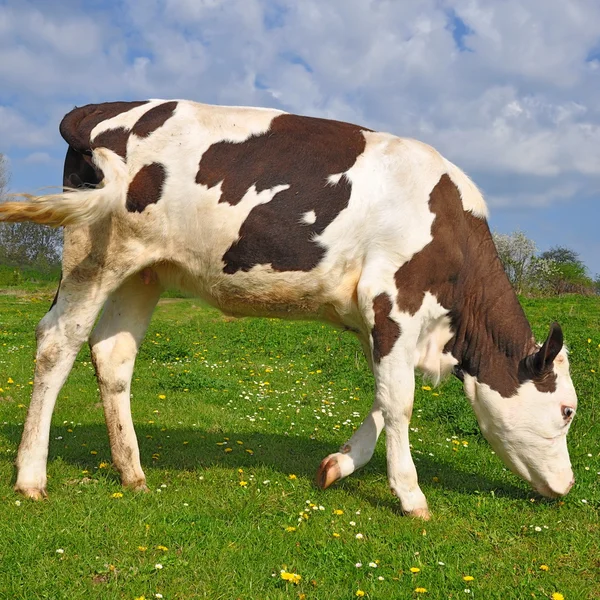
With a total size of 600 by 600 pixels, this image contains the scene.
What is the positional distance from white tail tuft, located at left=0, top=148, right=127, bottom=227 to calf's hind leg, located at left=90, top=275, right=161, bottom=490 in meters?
0.93

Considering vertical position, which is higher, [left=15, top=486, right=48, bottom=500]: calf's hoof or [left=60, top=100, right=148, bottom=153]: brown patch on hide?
[left=60, top=100, right=148, bottom=153]: brown patch on hide

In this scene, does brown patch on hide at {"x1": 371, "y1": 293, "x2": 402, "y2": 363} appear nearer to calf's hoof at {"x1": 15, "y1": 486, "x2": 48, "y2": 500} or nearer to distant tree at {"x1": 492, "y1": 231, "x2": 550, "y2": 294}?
calf's hoof at {"x1": 15, "y1": 486, "x2": 48, "y2": 500}

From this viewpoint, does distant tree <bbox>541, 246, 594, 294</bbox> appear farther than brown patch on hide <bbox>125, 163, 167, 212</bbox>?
Yes

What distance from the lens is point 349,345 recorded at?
13.3 metres

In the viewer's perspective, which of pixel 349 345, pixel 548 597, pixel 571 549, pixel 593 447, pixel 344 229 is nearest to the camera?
pixel 548 597

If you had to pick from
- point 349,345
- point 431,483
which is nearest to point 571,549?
point 431,483

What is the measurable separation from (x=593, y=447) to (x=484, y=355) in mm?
2797

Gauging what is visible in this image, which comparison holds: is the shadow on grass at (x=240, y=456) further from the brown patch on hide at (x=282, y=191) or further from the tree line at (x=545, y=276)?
the tree line at (x=545, y=276)

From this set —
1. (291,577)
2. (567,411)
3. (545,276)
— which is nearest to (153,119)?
(291,577)

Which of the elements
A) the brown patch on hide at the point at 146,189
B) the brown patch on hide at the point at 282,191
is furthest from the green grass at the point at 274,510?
the brown patch on hide at the point at 146,189

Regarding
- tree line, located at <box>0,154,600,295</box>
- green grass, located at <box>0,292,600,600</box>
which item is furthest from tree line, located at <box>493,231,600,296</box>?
green grass, located at <box>0,292,600,600</box>

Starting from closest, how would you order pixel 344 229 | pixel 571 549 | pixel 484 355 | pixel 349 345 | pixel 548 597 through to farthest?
pixel 548 597, pixel 571 549, pixel 344 229, pixel 484 355, pixel 349 345

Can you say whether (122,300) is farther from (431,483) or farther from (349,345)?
(349,345)

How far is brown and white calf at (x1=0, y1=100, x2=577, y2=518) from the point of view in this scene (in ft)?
17.4
